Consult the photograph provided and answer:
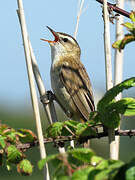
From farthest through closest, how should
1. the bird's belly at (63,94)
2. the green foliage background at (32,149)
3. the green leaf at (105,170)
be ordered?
the green foliage background at (32,149) < the bird's belly at (63,94) < the green leaf at (105,170)

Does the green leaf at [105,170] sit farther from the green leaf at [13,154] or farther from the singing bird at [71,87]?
the singing bird at [71,87]

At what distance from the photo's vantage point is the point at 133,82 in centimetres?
162

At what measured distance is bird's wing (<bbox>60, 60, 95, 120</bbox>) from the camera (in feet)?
13.4

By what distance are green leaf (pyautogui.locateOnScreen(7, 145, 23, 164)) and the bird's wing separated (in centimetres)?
228

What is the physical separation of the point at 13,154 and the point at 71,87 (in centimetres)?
251

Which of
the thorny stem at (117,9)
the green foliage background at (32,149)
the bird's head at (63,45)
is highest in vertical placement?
the bird's head at (63,45)

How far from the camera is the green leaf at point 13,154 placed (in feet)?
5.69

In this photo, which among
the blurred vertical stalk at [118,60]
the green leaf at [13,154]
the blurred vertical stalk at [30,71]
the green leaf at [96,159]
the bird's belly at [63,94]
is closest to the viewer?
the green leaf at [96,159]

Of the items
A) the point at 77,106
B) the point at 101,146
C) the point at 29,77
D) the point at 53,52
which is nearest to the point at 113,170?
the point at 29,77

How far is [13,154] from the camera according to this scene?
5.69 feet

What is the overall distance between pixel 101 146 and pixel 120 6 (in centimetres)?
685

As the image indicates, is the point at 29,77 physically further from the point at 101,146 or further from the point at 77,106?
the point at 101,146

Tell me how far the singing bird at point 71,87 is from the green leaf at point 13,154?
2272mm

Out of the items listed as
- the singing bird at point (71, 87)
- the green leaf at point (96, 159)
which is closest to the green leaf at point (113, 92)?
the green leaf at point (96, 159)
